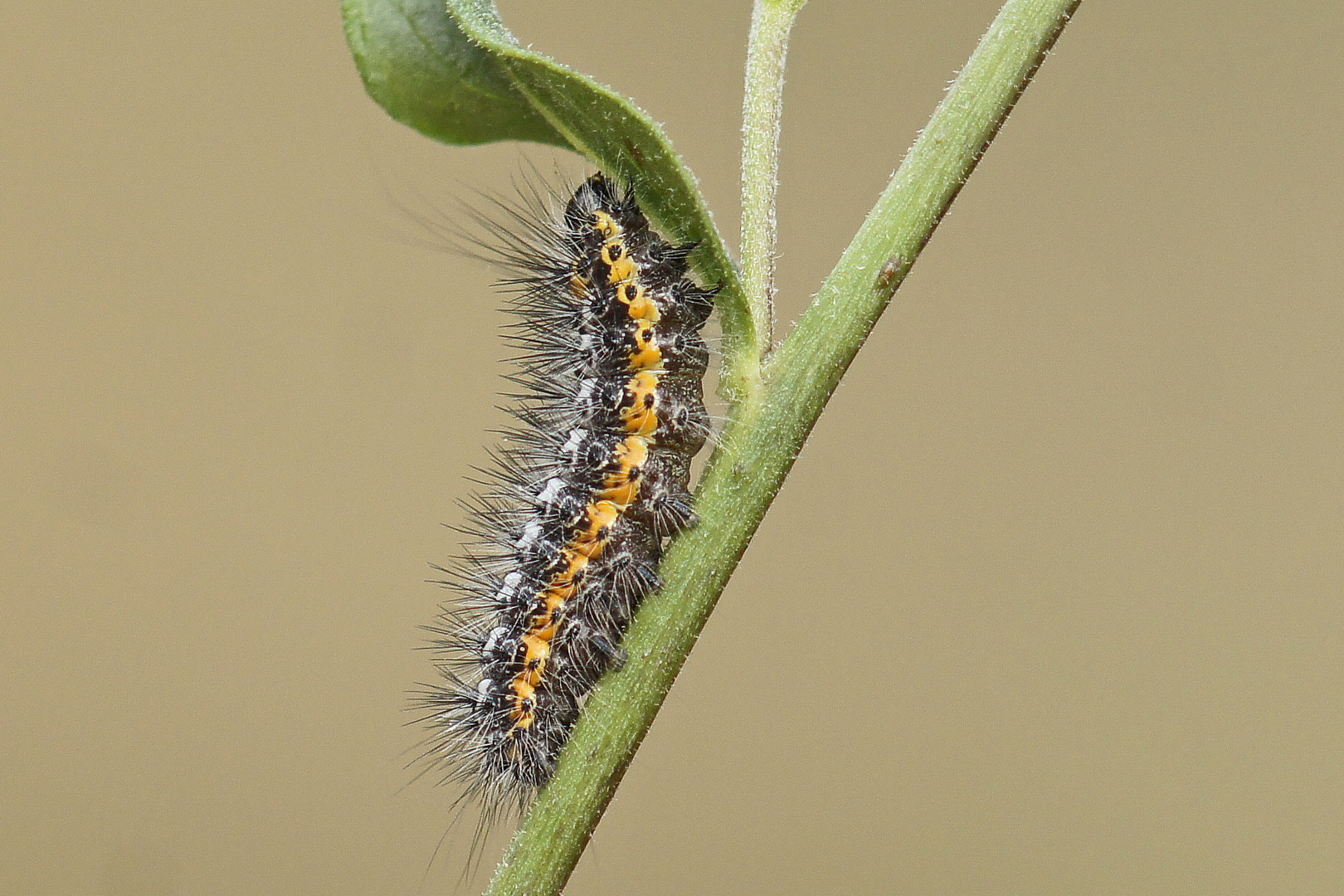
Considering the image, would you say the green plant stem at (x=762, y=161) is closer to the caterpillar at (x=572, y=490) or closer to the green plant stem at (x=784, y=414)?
the green plant stem at (x=784, y=414)

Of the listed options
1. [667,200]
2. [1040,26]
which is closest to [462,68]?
[667,200]

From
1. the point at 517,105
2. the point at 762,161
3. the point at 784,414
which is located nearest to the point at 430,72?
the point at 517,105

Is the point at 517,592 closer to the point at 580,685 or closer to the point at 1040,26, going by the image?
the point at 580,685

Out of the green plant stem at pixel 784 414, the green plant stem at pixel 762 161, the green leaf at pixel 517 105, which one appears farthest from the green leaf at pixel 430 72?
the green plant stem at pixel 784 414

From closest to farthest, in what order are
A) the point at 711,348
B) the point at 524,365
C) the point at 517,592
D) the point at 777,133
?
the point at 777,133
the point at 711,348
the point at 517,592
the point at 524,365

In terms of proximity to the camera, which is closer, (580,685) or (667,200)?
(667,200)
